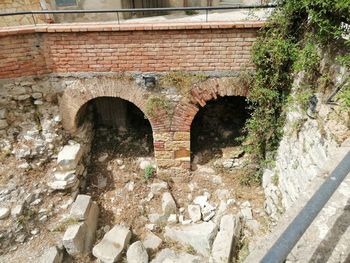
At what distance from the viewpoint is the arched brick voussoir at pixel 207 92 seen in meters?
5.27

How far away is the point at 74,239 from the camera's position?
15.8 feet

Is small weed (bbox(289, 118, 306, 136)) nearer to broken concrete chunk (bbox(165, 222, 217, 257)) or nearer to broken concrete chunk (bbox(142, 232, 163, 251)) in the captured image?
broken concrete chunk (bbox(165, 222, 217, 257))

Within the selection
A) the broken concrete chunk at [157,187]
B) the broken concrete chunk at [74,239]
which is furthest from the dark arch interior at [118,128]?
the broken concrete chunk at [74,239]

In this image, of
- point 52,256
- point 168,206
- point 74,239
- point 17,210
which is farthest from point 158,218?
point 17,210

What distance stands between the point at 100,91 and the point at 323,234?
4.40m

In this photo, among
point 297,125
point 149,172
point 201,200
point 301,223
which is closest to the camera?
point 301,223

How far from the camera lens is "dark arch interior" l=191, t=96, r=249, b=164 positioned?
641 centimetres

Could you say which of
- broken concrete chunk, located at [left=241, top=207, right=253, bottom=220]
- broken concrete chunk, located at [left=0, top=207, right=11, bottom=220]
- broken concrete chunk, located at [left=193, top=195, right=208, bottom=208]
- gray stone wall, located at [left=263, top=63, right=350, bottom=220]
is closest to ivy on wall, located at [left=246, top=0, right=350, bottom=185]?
gray stone wall, located at [left=263, top=63, right=350, bottom=220]

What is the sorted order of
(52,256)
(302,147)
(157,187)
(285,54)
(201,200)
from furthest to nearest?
(157,187) < (201,200) < (52,256) < (285,54) < (302,147)

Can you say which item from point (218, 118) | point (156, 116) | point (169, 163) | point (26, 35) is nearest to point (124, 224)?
point (169, 163)

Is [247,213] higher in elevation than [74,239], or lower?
lower

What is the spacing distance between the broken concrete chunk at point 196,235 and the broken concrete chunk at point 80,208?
1502 millimetres

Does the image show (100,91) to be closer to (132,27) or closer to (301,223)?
(132,27)

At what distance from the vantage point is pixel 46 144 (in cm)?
561
